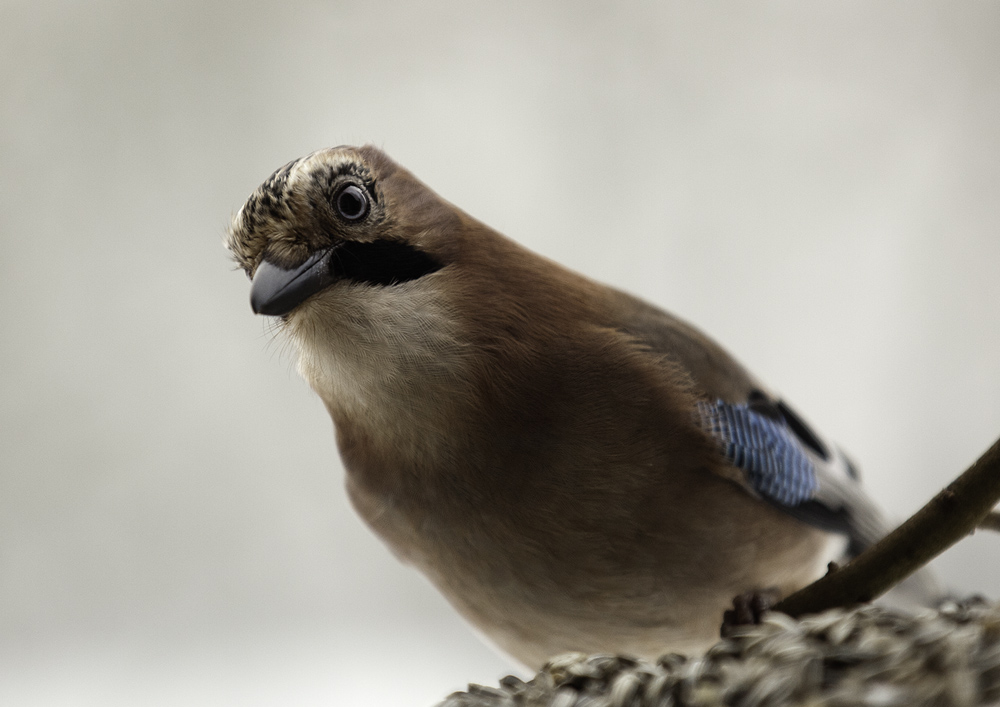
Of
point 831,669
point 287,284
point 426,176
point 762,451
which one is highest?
point 426,176

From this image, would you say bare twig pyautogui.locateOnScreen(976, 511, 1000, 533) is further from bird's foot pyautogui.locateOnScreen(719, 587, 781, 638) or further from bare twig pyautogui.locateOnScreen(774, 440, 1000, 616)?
bird's foot pyautogui.locateOnScreen(719, 587, 781, 638)

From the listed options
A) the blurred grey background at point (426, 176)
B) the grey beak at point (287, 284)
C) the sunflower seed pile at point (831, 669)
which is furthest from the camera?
the blurred grey background at point (426, 176)

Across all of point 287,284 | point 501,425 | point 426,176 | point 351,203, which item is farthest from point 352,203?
point 426,176

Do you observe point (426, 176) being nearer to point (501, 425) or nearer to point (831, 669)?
point (501, 425)

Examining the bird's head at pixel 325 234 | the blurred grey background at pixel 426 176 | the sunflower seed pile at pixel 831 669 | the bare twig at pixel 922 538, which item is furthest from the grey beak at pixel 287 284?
the blurred grey background at pixel 426 176

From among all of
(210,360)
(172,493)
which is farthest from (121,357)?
(172,493)

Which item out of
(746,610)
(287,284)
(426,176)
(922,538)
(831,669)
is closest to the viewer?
(831,669)

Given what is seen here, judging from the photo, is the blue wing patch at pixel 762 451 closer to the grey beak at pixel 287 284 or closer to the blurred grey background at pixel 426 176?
the grey beak at pixel 287 284

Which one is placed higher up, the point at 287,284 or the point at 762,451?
the point at 287,284
